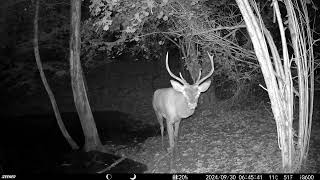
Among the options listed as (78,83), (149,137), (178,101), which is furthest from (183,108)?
(78,83)

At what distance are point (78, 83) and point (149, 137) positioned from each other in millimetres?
3087

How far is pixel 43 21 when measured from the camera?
15047 mm

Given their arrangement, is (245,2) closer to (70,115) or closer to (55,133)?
(55,133)

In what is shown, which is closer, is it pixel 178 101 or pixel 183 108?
pixel 183 108


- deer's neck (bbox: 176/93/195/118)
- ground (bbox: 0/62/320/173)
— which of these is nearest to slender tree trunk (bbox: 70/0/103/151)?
ground (bbox: 0/62/320/173)

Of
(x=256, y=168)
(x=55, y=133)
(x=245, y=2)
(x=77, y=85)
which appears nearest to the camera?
(x=245, y=2)

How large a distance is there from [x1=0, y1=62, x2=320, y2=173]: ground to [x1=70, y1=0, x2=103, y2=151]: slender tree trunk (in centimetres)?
72

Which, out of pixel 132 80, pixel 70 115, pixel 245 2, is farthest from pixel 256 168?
pixel 132 80

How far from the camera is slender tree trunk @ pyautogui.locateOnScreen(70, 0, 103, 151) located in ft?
34.9

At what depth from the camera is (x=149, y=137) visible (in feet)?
39.3

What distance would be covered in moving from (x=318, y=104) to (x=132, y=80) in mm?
14839

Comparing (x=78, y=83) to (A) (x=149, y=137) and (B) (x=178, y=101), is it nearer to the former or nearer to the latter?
(A) (x=149, y=137)

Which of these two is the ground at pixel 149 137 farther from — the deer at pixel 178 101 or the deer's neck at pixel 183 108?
the deer's neck at pixel 183 108

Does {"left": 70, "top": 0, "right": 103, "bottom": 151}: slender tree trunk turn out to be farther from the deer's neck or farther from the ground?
the deer's neck
